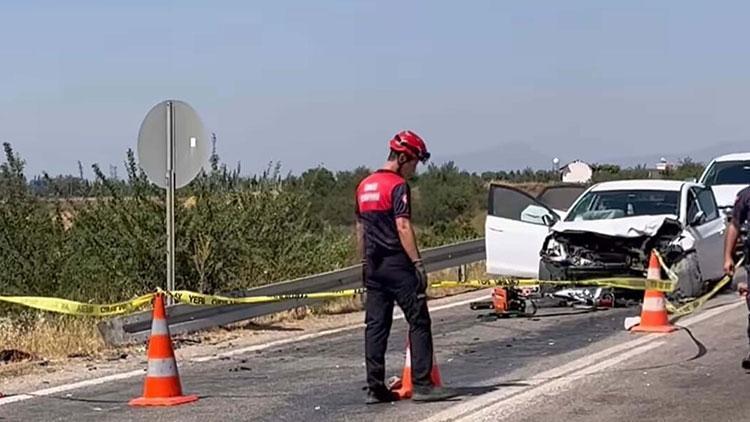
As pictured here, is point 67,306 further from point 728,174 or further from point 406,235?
point 728,174

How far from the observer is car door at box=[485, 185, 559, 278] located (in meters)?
15.8

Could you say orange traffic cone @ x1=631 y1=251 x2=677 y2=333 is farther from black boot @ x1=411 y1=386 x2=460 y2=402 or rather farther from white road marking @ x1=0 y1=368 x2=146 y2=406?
white road marking @ x1=0 y1=368 x2=146 y2=406

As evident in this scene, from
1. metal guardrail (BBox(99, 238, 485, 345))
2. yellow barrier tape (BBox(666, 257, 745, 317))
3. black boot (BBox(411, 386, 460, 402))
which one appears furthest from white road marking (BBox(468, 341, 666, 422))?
metal guardrail (BBox(99, 238, 485, 345))

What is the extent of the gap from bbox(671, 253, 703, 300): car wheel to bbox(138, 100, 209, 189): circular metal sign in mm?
5889

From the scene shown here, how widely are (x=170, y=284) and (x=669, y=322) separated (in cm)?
530

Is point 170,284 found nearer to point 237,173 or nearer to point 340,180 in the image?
point 237,173

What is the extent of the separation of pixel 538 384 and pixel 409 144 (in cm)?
231

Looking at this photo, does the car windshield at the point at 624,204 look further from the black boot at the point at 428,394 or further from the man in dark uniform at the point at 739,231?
the black boot at the point at 428,394

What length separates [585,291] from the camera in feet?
48.4

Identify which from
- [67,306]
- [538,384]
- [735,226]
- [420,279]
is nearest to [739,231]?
[735,226]

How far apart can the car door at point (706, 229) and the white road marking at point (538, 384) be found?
3673mm

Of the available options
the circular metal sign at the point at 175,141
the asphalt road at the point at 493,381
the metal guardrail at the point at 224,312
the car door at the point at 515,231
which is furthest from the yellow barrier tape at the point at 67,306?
the car door at the point at 515,231

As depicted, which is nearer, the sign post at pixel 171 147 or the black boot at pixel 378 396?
the black boot at pixel 378 396

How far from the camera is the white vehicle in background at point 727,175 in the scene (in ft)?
74.8
